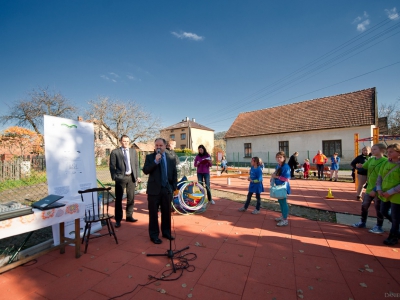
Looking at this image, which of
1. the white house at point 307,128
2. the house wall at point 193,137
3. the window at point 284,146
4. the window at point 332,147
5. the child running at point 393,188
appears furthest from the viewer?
the house wall at point 193,137

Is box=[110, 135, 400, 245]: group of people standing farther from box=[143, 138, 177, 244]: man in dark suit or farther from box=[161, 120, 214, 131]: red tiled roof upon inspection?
box=[161, 120, 214, 131]: red tiled roof

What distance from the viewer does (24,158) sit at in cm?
915

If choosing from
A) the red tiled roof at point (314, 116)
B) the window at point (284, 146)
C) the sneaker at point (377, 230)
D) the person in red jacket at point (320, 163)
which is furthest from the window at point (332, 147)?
the sneaker at point (377, 230)

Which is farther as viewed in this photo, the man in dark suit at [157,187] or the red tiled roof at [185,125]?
the red tiled roof at [185,125]

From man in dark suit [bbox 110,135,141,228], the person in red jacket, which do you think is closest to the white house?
the person in red jacket

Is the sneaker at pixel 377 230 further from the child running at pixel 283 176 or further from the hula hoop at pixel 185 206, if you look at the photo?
the hula hoop at pixel 185 206

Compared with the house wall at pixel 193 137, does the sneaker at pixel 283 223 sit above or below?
below

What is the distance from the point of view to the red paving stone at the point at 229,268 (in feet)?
7.18

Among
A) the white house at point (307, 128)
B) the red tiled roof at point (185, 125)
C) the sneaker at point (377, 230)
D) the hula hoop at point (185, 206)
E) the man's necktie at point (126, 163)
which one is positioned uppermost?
the red tiled roof at point (185, 125)

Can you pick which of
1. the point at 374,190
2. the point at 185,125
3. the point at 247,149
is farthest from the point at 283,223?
the point at 185,125

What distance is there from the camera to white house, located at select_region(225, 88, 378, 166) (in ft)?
56.5

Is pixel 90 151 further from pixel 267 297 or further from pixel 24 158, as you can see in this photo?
pixel 24 158

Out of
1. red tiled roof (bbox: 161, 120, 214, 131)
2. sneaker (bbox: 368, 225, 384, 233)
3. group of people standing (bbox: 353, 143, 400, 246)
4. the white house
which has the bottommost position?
sneaker (bbox: 368, 225, 384, 233)

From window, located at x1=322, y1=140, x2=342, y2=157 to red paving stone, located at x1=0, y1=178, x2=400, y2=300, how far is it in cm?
1692
